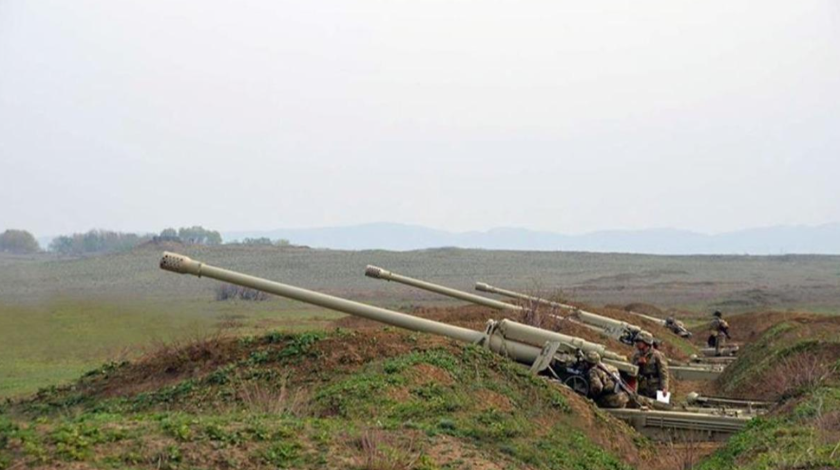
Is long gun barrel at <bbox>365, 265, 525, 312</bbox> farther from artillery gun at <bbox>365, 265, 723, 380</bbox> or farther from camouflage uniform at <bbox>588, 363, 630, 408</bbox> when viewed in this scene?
camouflage uniform at <bbox>588, 363, 630, 408</bbox>

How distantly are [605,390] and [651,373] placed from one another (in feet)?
7.31

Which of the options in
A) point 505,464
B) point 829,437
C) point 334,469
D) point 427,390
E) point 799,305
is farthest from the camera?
point 799,305

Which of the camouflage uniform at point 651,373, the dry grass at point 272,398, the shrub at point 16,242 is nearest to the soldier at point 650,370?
the camouflage uniform at point 651,373

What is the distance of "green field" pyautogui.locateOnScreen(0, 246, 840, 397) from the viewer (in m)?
24.8

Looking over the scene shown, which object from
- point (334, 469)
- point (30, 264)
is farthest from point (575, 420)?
point (30, 264)

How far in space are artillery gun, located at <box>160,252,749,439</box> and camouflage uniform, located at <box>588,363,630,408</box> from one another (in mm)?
216

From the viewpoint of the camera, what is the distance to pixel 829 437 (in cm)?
1148

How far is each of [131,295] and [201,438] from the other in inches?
733

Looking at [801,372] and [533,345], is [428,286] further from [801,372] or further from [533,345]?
[801,372]

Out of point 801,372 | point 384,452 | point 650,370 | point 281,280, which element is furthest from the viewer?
point 281,280

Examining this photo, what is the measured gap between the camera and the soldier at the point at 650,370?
1833 centimetres

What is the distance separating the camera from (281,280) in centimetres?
6247

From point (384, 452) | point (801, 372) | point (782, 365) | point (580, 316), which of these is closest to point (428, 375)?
point (384, 452)

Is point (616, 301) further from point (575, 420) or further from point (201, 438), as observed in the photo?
point (201, 438)
